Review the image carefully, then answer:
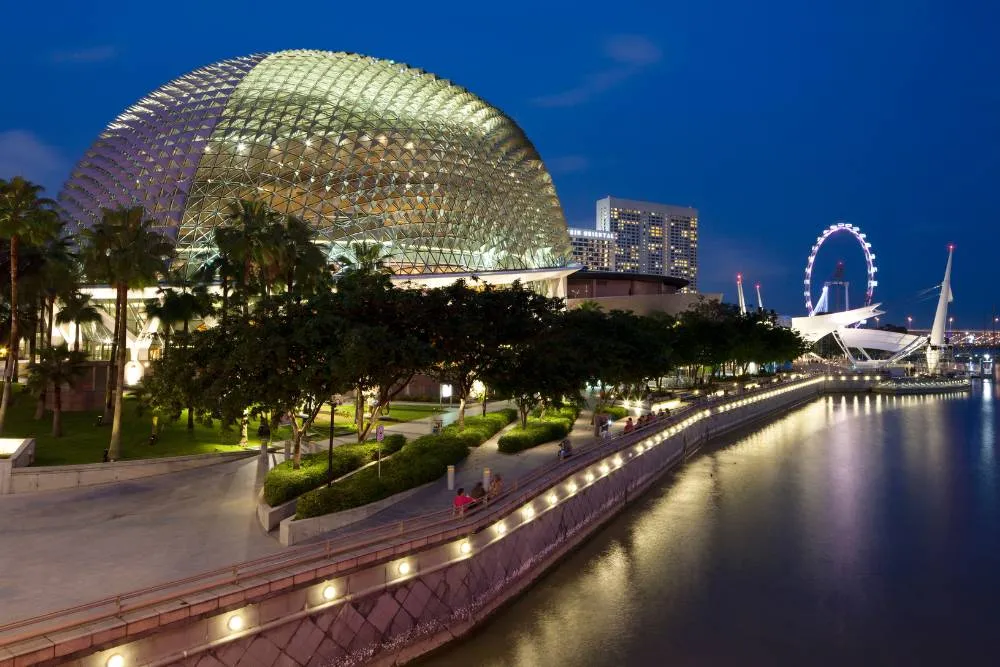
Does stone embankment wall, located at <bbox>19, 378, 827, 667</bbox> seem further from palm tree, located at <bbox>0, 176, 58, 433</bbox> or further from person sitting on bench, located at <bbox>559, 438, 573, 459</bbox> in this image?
palm tree, located at <bbox>0, 176, 58, 433</bbox>

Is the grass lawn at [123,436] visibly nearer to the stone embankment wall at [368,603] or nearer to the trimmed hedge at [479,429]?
the trimmed hedge at [479,429]

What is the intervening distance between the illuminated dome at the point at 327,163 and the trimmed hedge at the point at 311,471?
32813mm

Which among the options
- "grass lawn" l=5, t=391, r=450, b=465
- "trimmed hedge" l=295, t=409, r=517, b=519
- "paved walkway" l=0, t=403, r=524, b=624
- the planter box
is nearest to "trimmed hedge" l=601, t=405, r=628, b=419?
"trimmed hedge" l=295, t=409, r=517, b=519

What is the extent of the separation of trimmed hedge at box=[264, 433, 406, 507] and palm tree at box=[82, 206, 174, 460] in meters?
9.43

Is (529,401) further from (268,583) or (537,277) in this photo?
(537,277)

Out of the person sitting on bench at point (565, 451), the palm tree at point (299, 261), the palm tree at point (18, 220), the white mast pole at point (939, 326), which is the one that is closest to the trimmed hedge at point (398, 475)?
the person sitting on bench at point (565, 451)

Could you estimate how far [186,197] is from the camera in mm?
59062

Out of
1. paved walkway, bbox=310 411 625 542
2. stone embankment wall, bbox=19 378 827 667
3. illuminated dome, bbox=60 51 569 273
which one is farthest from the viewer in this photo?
illuminated dome, bbox=60 51 569 273

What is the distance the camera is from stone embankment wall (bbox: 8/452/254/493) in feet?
83.6

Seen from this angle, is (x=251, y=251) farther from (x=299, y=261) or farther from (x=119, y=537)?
(x=119, y=537)

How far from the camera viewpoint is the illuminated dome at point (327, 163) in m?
59.5

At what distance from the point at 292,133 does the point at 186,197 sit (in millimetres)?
10835

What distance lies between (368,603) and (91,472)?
18.1m

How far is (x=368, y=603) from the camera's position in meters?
14.6
